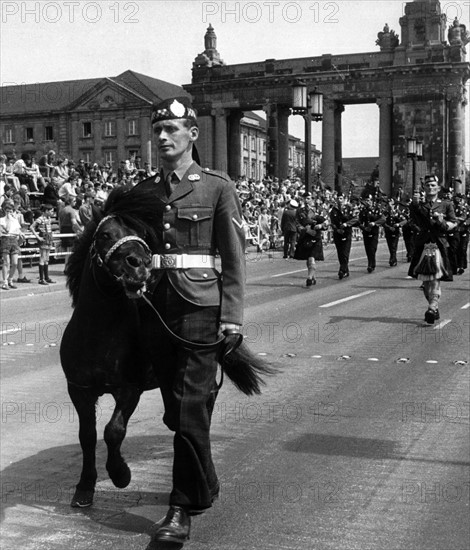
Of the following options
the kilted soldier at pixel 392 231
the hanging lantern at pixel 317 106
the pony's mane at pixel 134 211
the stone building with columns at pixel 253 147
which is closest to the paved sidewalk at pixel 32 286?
the hanging lantern at pixel 317 106

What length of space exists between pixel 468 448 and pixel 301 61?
80.3 metres

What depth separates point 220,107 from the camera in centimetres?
8694

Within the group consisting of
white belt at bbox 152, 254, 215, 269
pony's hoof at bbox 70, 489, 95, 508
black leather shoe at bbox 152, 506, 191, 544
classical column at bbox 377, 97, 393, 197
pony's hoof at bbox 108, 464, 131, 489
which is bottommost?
pony's hoof at bbox 70, 489, 95, 508

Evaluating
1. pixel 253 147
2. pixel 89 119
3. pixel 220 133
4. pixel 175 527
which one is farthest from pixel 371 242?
pixel 253 147

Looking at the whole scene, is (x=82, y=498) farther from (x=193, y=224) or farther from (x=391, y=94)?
(x=391, y=94)

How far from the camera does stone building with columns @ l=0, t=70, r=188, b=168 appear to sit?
104m

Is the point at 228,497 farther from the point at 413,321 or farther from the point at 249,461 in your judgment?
the point at 413,321

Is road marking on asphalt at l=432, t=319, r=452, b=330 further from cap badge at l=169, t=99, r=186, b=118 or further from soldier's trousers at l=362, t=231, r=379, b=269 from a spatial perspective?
soldier's trousers at l=362, t=231, r=379, b=269

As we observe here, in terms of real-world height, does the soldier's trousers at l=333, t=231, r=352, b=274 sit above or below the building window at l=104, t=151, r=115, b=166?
below

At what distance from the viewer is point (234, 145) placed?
8762 centimetres

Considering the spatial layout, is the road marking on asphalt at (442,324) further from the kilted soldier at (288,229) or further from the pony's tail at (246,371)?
the kilted soldier at (288,229)

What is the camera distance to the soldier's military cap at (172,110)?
4.67m

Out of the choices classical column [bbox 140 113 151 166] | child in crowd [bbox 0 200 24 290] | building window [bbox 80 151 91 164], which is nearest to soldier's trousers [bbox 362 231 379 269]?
child in crowd [bbox 0 200 24 290]

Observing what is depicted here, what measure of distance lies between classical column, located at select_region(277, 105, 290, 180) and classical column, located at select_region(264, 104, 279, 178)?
0.97 feet
